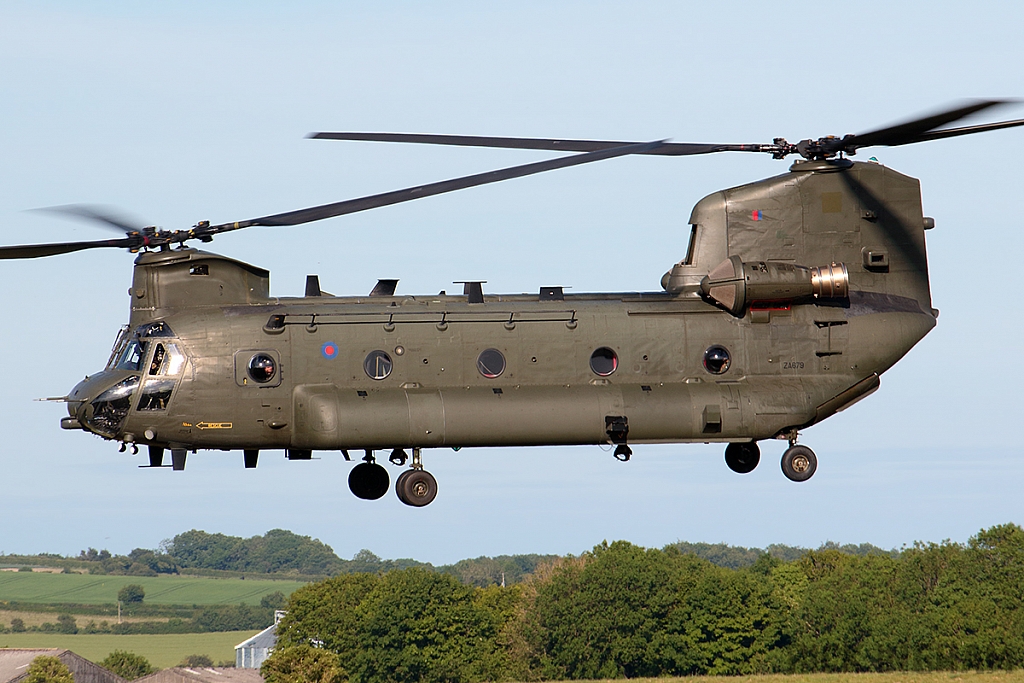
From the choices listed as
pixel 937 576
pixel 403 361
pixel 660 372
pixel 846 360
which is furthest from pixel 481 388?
pixel 937 576

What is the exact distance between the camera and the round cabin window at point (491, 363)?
85.8ft

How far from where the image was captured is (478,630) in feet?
419

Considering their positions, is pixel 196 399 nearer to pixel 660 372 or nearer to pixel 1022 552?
pixel 660 372

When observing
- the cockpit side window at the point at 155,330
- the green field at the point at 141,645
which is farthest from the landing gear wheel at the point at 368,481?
the green field at the point at 141,645

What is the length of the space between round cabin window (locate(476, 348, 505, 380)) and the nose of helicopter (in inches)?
260

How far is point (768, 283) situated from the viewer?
2692 cm

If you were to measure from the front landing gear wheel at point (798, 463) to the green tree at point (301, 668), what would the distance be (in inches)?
2996

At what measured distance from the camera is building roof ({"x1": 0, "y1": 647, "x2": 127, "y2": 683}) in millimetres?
109938

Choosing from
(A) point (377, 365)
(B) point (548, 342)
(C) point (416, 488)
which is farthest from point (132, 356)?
(B) point (548, 342)

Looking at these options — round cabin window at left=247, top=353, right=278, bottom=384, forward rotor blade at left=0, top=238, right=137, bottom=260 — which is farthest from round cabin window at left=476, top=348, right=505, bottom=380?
forward rotor blade at left=0, top=238, right=137, bottom=260

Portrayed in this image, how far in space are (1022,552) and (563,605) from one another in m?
43.0

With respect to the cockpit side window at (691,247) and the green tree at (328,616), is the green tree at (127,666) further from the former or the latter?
the cockpit side window at (691,247)

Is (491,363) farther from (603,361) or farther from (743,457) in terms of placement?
(743,457)

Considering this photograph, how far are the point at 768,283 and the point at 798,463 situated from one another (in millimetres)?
3758
